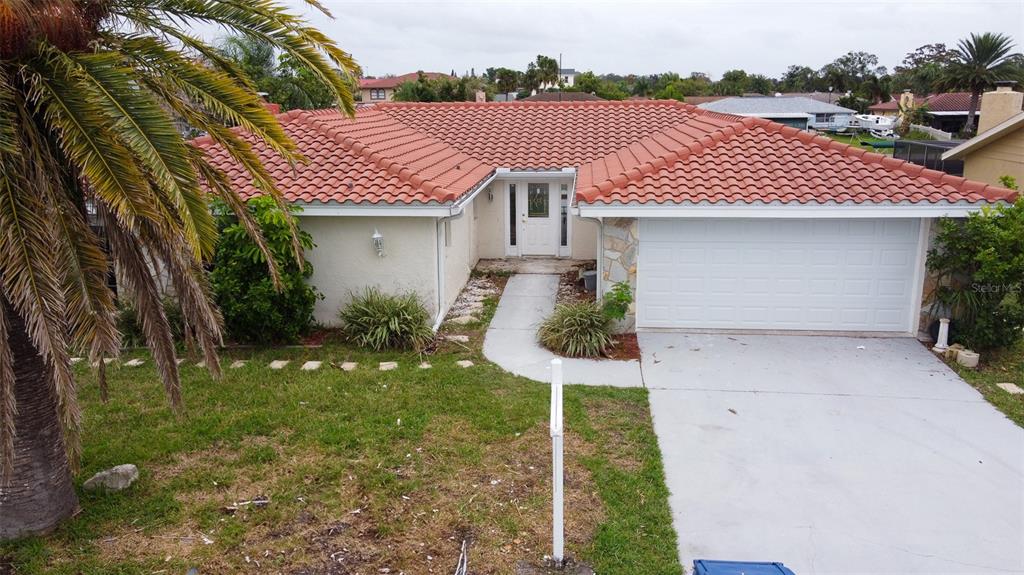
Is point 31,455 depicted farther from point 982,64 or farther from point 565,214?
point 982,64

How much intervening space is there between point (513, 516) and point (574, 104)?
50.7ft

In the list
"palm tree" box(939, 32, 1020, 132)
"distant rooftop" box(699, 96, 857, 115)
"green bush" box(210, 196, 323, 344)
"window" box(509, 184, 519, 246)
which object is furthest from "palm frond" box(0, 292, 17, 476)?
"palm tree" box(939, 32, 1020, 132)

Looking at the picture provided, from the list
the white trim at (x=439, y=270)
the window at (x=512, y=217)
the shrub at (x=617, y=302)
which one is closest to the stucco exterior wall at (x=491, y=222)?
the window at (x=512, y=217)

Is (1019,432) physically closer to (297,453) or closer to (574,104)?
(297,453)

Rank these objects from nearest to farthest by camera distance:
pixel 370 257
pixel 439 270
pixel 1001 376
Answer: pixel 1001 376, pixel 370 257, pixel 439 270

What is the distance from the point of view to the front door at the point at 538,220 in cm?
1745

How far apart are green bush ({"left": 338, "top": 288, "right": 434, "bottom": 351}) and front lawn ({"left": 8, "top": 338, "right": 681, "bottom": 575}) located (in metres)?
1.03

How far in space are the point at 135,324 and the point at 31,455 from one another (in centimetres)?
571

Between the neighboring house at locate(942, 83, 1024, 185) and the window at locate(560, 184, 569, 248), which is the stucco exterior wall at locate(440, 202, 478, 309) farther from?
the neighboring house at locate(942, 83, 1024, 185)

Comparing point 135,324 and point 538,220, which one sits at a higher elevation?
point 538,220

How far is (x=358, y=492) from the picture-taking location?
281 inches

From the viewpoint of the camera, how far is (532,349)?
37.6 feet

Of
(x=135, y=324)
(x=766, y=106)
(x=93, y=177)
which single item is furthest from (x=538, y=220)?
(x=766, y=106)

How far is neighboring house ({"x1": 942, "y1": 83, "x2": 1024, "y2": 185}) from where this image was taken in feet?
62.5
